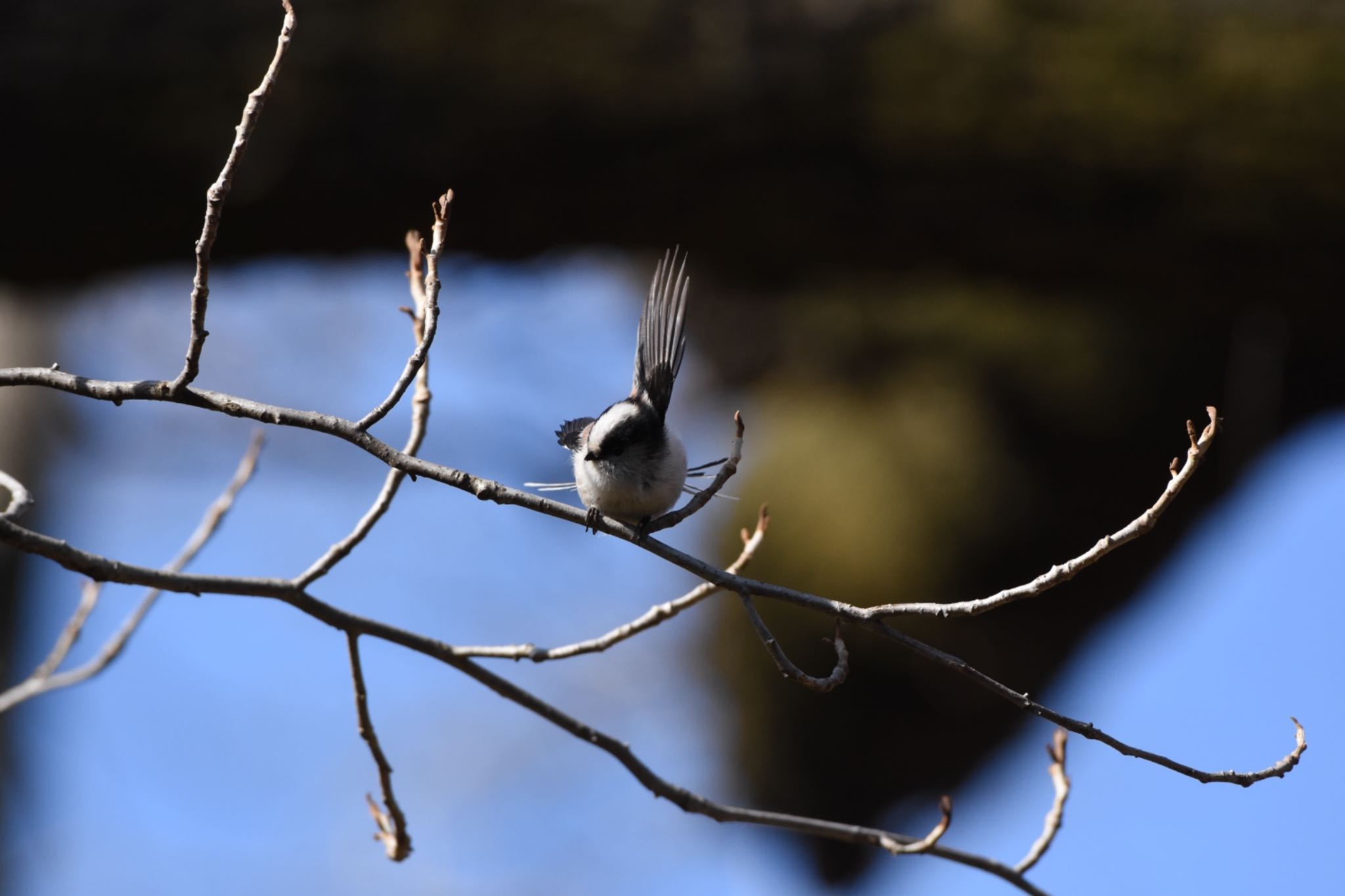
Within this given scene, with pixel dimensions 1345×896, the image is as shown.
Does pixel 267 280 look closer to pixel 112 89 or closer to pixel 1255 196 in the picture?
pixel 112 89

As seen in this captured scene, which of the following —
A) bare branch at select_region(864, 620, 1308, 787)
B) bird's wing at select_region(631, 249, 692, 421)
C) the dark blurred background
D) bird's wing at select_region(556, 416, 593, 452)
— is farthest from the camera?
the dark blurred background

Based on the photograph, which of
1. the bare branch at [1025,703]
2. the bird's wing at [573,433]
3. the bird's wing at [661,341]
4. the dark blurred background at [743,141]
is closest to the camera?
the bare branch at [1025,703]

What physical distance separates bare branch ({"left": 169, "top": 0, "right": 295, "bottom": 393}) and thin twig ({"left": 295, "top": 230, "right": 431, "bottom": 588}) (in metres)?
0.20

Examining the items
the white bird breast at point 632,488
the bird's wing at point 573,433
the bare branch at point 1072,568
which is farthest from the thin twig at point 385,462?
the bird's wing at point 573,433

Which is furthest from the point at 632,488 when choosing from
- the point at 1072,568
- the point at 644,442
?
the point at 1072,568

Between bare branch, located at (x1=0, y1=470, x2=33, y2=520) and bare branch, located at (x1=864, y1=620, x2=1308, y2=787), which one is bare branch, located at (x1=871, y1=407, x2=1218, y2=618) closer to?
bare branch, located at (x1=864, y1=620, x2=1308, y2=787)

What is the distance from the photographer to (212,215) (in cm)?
88

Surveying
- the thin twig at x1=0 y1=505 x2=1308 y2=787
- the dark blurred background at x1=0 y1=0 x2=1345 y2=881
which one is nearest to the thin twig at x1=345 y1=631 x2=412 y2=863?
the thin twig at x1=0 y1=505 x2=1308 y2=787

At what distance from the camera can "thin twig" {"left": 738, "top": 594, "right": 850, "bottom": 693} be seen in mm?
879

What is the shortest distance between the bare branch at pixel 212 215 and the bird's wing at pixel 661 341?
341 mm

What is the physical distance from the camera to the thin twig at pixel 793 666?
0.88 metres

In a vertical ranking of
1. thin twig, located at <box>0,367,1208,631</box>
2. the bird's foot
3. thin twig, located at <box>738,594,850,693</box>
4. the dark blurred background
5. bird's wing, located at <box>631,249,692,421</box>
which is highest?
the dark blurred background

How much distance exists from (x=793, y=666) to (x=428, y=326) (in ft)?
1.20

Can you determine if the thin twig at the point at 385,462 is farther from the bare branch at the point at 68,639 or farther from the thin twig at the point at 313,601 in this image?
the bare branch at the point at 68,639
